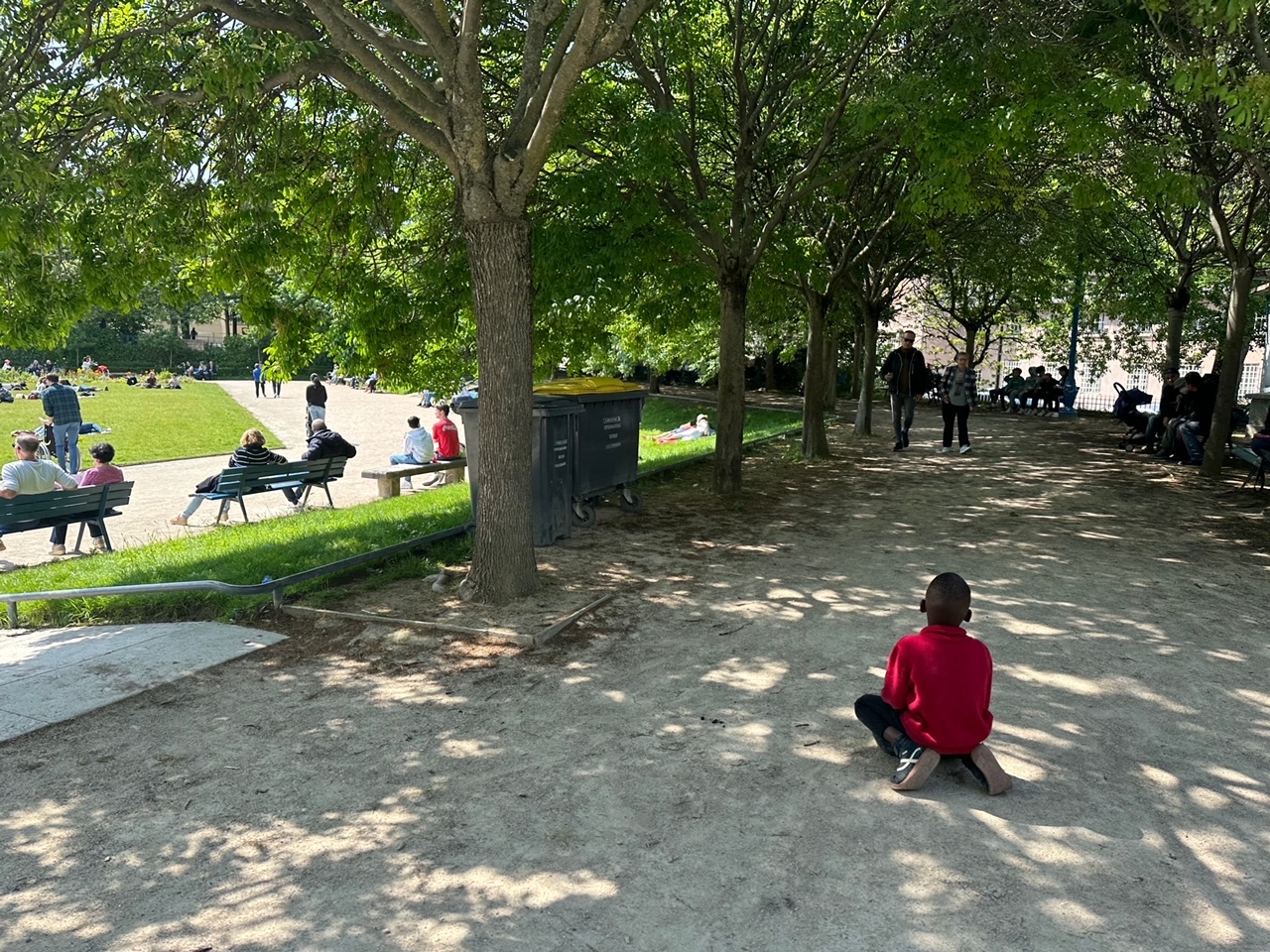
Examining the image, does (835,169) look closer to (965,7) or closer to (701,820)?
(965,7)

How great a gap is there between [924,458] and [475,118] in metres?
11.4

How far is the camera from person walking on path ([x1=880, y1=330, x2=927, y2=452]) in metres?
15.9

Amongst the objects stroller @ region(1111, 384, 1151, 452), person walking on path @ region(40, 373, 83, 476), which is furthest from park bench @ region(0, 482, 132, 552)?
stroller @ region(1111, 384, 1151, 452)

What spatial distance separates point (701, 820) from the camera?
4043 millimetres

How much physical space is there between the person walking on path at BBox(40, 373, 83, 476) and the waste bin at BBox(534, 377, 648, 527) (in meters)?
10.3

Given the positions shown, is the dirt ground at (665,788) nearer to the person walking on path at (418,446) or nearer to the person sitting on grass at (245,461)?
the person sitting on grass at (245,461)

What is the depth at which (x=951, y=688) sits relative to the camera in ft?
13.9

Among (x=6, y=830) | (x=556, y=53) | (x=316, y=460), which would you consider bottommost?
(x=6, y=830)

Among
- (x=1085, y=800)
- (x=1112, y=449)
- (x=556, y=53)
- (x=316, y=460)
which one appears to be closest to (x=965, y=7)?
(x=556, y=53)

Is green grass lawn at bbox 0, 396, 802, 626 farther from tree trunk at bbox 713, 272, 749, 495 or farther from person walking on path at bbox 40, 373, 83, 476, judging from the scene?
person walking on path at bbox 40, 373, 83, 476

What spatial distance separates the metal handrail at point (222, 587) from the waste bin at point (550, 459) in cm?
109

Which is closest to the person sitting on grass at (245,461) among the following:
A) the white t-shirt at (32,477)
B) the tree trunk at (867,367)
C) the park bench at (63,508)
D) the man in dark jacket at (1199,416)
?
the park bench at (63,508)

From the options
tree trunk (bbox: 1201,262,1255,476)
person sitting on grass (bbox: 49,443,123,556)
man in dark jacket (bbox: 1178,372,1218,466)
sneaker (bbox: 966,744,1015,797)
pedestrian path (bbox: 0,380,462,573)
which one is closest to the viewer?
sneaker (bbox: 966,744,1015,797)

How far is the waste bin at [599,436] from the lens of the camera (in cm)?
961
